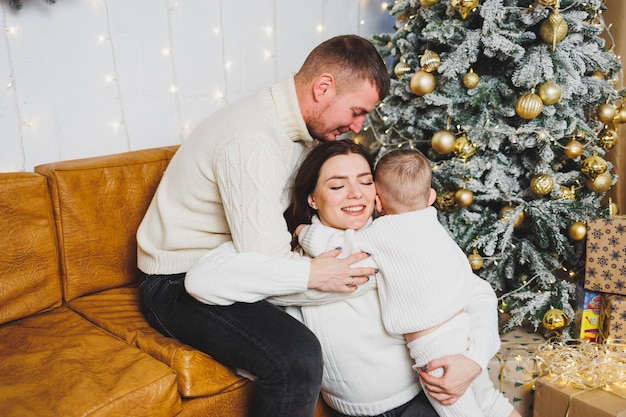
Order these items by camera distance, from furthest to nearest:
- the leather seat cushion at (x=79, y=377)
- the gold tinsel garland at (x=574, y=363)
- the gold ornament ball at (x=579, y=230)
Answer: the gold ornament ball at (x=579, y=230)
the gold tinsel garland at (x=574, y=363)
the leather seat cushion at (x=79, y=377)

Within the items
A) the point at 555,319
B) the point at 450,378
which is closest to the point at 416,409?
the point at 450,378

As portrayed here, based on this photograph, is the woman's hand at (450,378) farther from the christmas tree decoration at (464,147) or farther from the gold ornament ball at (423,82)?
the gold ornament ball at (423,82)

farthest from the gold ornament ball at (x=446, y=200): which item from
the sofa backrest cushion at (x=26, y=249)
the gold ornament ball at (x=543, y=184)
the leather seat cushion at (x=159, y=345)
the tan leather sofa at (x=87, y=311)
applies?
the sofa backrest cushion at (x=26, y=249)

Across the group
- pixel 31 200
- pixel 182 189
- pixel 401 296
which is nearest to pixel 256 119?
pixel 182 189

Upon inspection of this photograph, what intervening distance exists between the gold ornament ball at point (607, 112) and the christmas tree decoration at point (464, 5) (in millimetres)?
643

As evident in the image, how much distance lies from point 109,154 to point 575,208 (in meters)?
1.82

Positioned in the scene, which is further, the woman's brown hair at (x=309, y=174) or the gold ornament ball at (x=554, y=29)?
the gold ornament ball at (x=554, y=29)

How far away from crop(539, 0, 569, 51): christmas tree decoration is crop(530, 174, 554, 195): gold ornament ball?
465 mm

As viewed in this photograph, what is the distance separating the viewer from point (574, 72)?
189cm

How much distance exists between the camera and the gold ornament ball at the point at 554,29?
183 centimetres

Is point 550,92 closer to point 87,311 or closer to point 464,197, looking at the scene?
point 464,197

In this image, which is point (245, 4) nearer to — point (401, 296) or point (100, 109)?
point (100, 109)

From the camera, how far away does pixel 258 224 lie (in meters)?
1.39

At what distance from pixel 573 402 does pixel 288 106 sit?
130 centimetres
